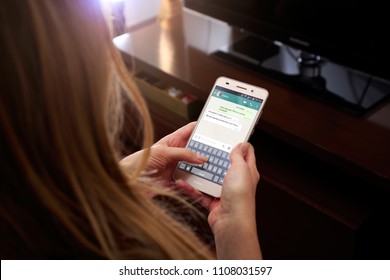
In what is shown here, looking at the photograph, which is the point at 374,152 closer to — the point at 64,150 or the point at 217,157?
the point at 217,157

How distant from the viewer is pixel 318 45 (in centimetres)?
118

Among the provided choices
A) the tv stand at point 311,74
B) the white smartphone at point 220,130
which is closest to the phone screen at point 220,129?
the white smartphone at point 220,130

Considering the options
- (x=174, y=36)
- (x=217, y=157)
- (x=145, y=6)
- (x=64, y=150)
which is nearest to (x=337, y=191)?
(x=217, y=157)

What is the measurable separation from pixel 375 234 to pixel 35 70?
3.00 feet

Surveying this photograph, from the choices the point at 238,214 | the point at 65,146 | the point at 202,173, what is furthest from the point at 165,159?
the point at 65,146

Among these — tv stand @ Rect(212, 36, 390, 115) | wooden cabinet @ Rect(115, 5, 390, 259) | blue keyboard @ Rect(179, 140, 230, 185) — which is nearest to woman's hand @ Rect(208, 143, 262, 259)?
blue keyboard @ Rect(179, 140, 230, 185)

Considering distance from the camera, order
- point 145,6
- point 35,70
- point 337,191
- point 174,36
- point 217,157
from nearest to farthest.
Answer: point 35,70 < point 217,157 < point 337,191 < point 174,36 < point 145,6

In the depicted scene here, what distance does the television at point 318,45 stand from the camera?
1087 millimetres

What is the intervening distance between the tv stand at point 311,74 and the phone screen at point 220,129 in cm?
25

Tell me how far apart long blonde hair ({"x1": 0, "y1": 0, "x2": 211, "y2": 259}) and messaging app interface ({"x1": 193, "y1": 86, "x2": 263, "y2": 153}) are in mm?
328

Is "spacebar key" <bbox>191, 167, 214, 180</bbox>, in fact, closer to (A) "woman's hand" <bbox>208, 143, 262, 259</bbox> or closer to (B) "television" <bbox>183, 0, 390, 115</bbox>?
(A) "woman's hand" <bbox>208, 143, 262, 259</bbox>

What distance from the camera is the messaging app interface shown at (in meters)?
0.95

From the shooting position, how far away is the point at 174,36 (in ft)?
→ 4.71

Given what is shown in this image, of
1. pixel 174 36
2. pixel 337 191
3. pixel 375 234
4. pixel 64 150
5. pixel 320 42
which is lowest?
pixel 375 234
